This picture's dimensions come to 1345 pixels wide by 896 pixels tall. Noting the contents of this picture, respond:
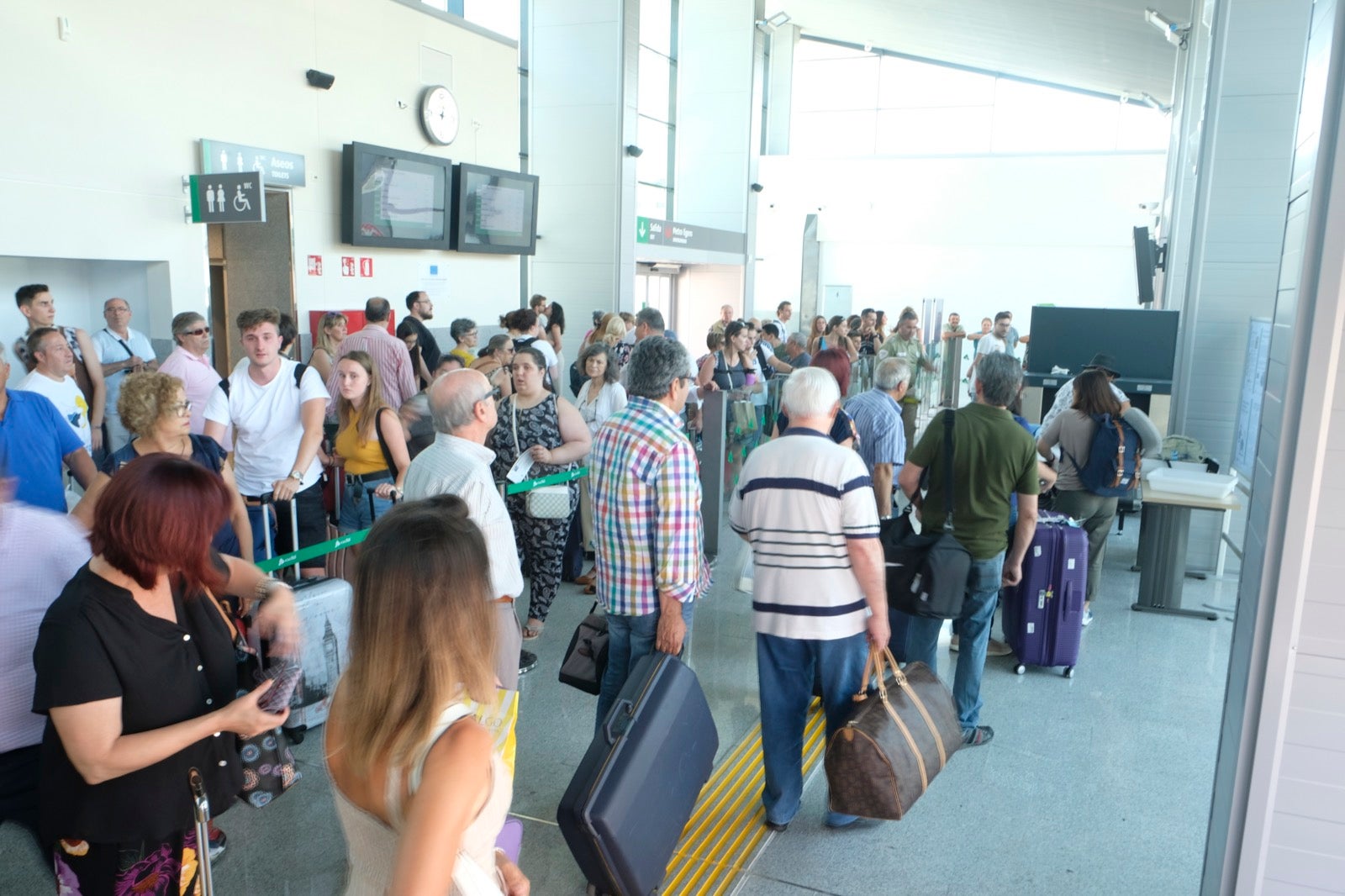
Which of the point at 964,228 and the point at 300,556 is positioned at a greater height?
the point at 964,228

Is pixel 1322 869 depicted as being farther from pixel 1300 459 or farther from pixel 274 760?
pixel 274 760

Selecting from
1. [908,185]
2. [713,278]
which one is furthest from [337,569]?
[908,185]

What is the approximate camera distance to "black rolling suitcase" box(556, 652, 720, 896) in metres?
2.61

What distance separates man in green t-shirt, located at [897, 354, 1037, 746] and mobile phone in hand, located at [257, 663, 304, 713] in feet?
8.95

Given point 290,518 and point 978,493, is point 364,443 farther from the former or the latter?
point 978,493

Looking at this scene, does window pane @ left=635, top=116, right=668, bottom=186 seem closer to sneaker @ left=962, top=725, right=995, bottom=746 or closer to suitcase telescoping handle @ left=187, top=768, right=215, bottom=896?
sneaker @ left=962, top=725, right=995, bottom=746

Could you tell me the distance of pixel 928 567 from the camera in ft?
12.6

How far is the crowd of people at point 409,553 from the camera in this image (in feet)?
5.12

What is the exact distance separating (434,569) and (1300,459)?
1.83m

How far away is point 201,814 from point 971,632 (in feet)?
10.1

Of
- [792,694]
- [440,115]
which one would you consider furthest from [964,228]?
[792,694]

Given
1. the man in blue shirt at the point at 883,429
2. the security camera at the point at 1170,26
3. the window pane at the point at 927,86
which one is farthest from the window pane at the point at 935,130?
the man in blue shirt at the point at 883,429

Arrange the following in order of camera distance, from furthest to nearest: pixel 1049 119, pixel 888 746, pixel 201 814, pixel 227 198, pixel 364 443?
1. pixel 1049 119
2. pixel 227 198
3. pixel 364 443
4. pixel 888 746
5. pixel 201 814

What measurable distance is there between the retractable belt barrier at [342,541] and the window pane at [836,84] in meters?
21.3
